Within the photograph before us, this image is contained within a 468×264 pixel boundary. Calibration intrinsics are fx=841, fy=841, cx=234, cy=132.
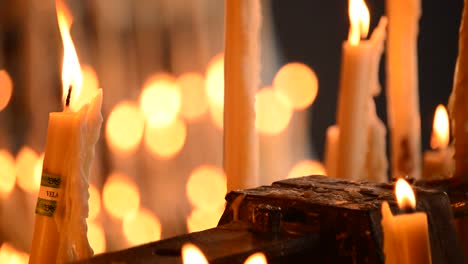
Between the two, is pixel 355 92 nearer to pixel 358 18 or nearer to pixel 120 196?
pixel 358 18

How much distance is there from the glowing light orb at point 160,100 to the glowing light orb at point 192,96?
12mm

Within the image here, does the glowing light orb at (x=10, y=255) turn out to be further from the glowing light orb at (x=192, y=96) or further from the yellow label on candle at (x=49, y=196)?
the yellow label on candle at (x=49, y=196)

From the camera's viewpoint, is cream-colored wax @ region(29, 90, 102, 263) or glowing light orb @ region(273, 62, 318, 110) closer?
cream-colored wax @ region(29, 90, 102, 263)

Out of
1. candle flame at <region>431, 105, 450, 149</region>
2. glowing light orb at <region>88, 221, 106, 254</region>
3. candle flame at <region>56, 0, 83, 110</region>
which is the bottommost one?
glowing light orb at <region>88, 221, 106, 254</region>

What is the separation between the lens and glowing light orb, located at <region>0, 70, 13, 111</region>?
3.81 ft

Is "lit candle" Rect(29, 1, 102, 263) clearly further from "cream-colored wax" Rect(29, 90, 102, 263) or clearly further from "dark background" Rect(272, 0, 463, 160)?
"dark background" Rect(272, 0, 463, 160)

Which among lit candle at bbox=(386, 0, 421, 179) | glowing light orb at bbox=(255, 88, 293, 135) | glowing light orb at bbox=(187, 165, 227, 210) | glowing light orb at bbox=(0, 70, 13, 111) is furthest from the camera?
glowing light orb at bbox=(255, 88, 293, 135)

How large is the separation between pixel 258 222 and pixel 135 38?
639mm

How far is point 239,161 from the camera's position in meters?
0.90

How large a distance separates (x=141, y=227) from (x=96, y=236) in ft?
0.27

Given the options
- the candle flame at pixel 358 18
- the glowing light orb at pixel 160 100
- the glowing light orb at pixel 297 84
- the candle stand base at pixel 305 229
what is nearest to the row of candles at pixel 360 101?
the candle flame at pixel 358 18

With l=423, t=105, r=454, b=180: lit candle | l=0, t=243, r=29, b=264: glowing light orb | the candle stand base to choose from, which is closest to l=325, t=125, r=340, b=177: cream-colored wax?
l=423, t=105, r=454, b=180: lit candle

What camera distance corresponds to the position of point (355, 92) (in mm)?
929

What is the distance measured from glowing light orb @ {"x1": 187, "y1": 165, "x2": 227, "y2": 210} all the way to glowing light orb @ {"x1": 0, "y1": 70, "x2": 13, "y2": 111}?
34 centimetres
